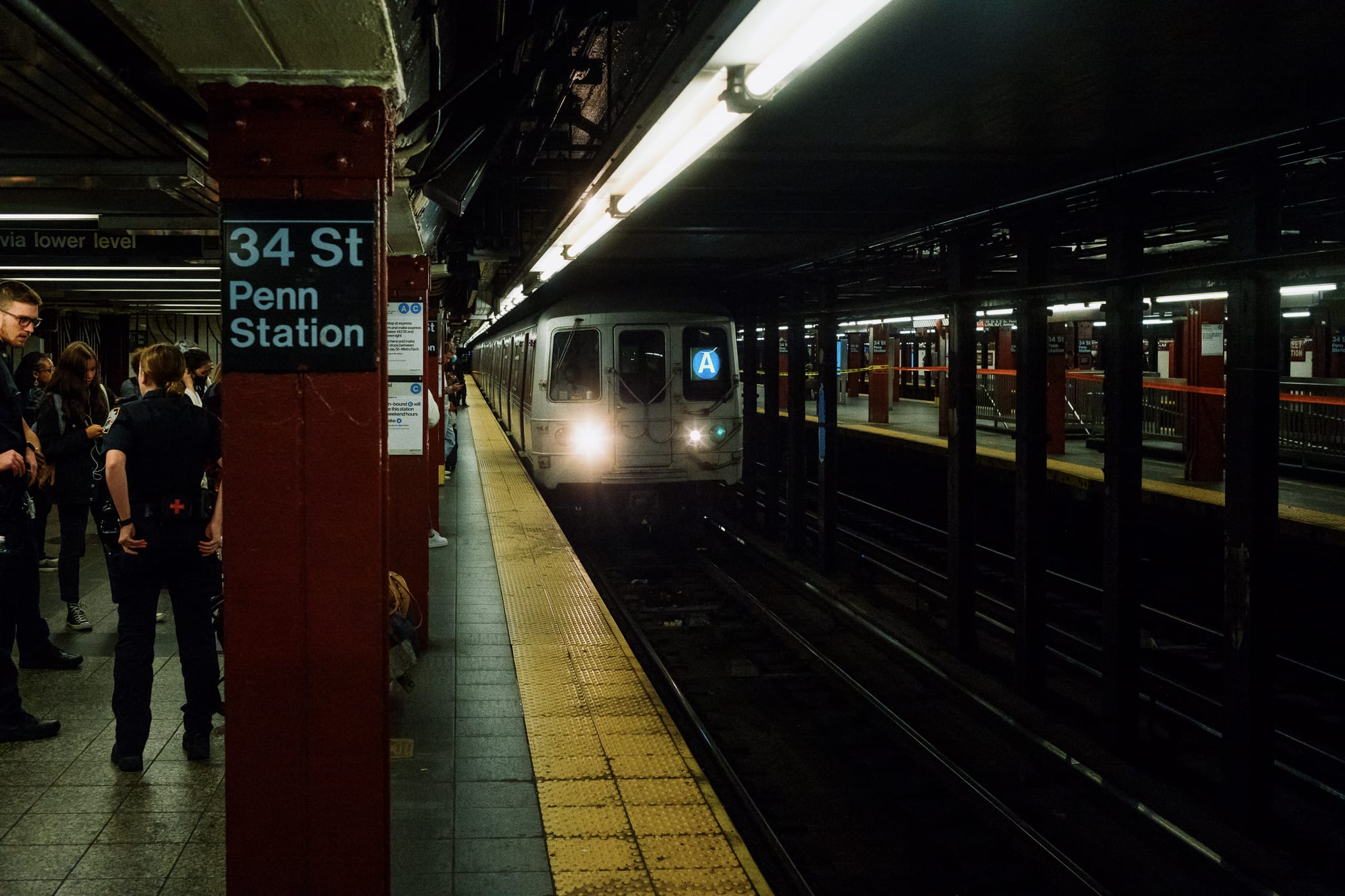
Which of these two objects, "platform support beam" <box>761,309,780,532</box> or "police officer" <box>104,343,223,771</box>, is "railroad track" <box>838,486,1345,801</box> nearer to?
"platform support beam" <box>761,309,780,532</box>

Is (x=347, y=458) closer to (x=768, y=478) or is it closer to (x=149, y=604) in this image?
(x=149, y=604)

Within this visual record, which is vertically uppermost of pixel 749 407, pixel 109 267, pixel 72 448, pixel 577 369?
pixel 109 267

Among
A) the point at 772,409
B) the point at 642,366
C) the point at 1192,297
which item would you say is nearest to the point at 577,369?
the point at 642,366

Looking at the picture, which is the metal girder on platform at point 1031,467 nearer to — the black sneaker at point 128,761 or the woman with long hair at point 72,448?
the black sneaker at point 128,761

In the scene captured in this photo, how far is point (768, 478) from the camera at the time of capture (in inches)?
482

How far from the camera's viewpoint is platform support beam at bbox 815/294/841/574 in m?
9.70

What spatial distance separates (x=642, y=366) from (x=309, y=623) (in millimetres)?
8810

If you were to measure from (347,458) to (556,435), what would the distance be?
8.60 metres

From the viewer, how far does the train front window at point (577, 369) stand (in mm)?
11352

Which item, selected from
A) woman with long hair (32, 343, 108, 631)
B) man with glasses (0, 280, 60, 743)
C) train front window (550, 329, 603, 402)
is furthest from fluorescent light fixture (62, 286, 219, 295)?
man with glasses (0, 280, 60, 743)

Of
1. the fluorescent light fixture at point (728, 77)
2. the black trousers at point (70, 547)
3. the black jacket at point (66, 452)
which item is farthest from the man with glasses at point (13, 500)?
the fluorescent light fixture at point (728, 77)

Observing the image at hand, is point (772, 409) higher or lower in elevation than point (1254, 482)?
higher

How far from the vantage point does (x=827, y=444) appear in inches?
390

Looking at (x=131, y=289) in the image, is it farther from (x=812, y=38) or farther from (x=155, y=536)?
(x=812, y=38)
